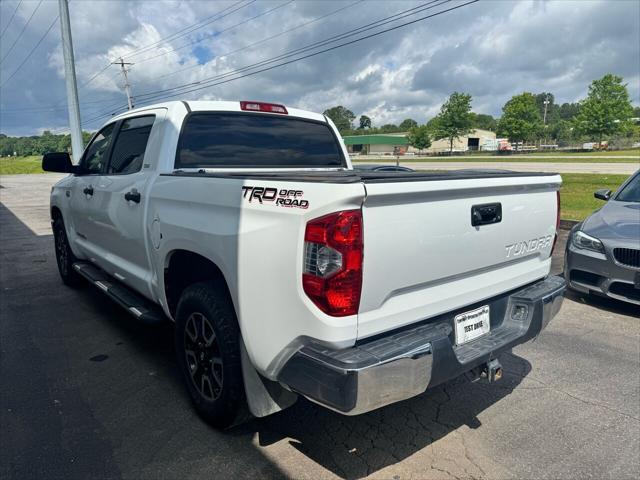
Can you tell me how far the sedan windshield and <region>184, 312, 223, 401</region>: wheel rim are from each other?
5492 millimetres

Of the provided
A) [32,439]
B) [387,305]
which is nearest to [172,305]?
[32,439]

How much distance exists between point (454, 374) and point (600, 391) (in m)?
1.79

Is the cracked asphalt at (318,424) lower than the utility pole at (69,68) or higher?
lower

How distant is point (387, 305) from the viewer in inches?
86.7

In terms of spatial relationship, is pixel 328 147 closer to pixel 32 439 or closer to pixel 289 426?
pixel 289 426

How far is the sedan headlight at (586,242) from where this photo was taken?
5000 millimetres

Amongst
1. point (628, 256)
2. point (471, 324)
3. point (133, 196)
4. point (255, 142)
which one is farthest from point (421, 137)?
point (471, 324)

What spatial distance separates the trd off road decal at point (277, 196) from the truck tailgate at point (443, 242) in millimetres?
295

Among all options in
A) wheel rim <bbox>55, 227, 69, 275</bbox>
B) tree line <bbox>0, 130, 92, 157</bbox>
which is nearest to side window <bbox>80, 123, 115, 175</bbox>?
wheel rim <bbox>55, 227, 69, 275</bbox>

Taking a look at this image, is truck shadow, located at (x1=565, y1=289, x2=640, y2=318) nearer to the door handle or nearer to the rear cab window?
the rear cab window

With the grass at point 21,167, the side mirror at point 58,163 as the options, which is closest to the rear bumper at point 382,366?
the side mirror at point 58,163

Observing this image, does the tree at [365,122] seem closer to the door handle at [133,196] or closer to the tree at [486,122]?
the tree at [486,122]

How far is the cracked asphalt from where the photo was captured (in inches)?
102

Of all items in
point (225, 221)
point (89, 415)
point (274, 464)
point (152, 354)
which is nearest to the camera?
point (225, 221)
